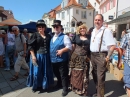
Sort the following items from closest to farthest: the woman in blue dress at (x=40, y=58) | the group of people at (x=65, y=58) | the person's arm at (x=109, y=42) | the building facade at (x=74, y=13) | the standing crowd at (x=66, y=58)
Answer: the person's arm at (x=109, y=42) < the standing crowd at (x=66, y=58) < the group of people at (x=65, y=58) < the woman in blue dress at (x=40, y=58) < the building facade at (x=74, y=13)

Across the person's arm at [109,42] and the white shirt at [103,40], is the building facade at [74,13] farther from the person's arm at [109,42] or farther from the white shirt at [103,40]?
the person's arm at [109,42]

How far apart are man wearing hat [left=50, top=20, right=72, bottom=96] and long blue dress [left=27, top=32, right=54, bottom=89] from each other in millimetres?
156

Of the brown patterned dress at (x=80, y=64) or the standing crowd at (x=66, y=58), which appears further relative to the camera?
the brown patterned dress at (x=80, y=64)

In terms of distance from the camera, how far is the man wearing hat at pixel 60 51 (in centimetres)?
326

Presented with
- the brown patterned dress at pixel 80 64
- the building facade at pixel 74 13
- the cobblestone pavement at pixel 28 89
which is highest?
the building facade at pixel 74 13

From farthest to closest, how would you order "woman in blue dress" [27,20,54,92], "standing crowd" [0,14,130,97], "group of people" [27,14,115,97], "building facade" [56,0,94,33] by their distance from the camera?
"building facade" [56,0,94,33]
"woman in blue dress" [27,20,54,92]
"group of people" [27,14,115,97]
"standing crowd" [0,14,130,97]

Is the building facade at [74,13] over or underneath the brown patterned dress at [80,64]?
over

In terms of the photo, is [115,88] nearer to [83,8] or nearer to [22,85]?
[22,85]

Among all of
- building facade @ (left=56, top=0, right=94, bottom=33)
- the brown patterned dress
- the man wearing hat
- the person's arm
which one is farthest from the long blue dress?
building facade @ (left=56, top=0, right=94, bottom=33)

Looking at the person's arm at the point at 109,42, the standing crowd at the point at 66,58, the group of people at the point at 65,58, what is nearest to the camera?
the person's arm at the point at 109,42

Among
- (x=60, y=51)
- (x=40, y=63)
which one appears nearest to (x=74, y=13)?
(x=40, y=63)

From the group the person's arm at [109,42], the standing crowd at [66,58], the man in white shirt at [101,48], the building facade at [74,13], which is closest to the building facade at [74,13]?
the building facade at [74,13]

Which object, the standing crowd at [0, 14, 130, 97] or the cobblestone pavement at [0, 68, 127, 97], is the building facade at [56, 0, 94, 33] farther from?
the standing crowd at [0, 14, 130, 97]

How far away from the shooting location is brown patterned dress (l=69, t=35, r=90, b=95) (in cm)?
323
